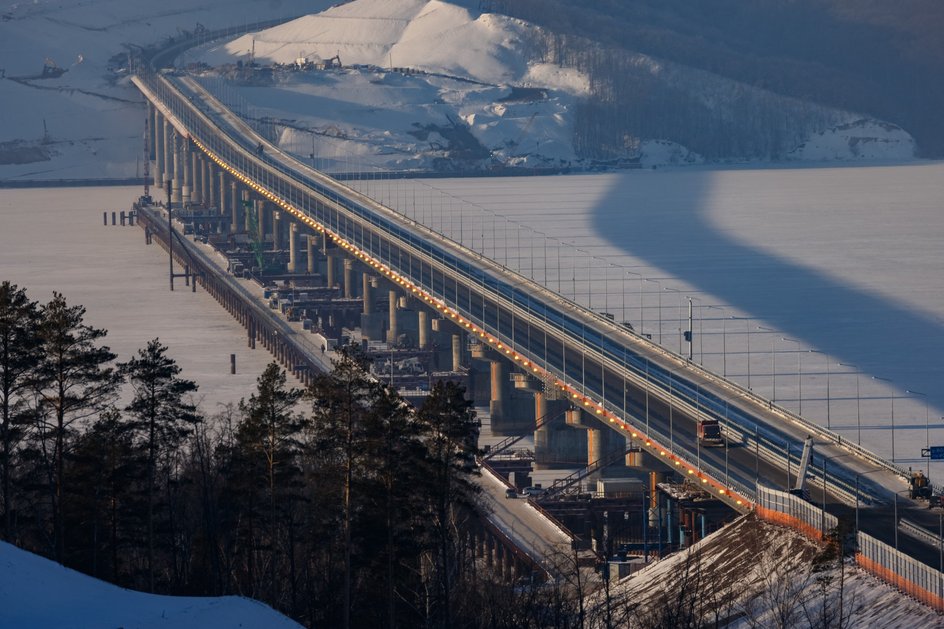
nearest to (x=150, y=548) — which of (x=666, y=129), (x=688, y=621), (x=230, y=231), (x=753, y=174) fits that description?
(x=688, y=621)

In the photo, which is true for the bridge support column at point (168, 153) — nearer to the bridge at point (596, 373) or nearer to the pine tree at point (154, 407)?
the bridge at point (596, 373)

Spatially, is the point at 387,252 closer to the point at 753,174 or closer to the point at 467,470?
the point at 467,470

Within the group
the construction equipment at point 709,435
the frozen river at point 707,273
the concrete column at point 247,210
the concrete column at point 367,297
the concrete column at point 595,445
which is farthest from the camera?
the concrete column at point 247,210

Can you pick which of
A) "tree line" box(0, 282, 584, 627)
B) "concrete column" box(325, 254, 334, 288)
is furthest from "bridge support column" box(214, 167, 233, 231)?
"tree line" box(0, 282, 584, 627)

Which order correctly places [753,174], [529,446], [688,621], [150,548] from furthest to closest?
[753,174]
[529,446]
[150,548]
[688,621]

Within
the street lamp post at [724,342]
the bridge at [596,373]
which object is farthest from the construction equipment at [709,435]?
the street lamp post at [724,342]

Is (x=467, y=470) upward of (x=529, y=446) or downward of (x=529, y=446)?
upward

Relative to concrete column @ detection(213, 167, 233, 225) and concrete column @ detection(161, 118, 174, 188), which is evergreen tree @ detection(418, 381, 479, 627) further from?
concrete column @ detection(161, 118, 174, 188)
